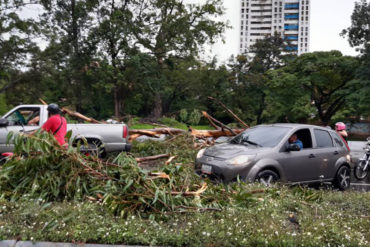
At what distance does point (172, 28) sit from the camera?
91.8ft

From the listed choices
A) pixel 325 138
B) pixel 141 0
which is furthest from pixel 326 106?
pixel 325 138

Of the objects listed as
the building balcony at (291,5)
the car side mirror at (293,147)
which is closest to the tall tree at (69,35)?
the car side mirror at (293,147)

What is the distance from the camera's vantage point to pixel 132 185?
15.9ft

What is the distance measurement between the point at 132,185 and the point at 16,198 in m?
1.73

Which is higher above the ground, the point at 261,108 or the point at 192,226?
the point at 261,108

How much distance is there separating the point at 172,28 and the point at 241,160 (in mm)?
23173

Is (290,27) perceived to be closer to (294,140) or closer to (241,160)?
(294,140)

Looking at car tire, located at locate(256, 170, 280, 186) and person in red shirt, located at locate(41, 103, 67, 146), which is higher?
person in red shirt, located at locate(41, 103, 67, 146)

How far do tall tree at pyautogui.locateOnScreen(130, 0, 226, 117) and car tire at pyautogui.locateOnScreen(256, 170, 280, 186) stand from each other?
22.9 metres

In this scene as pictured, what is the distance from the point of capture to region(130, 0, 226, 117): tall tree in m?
28.3

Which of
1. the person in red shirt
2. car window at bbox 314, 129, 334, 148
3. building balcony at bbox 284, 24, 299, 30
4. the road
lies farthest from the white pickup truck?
building balcony at bbox 284, 24, 299, 30

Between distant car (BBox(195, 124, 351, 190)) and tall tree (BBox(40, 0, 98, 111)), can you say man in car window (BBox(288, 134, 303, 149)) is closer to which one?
distant car (BBox(195, 124, 351, 190))

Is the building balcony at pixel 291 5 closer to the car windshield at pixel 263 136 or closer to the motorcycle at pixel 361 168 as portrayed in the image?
the motorcycle at pixel 361 168

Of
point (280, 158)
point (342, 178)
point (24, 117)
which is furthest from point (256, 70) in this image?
point (280, 158)
